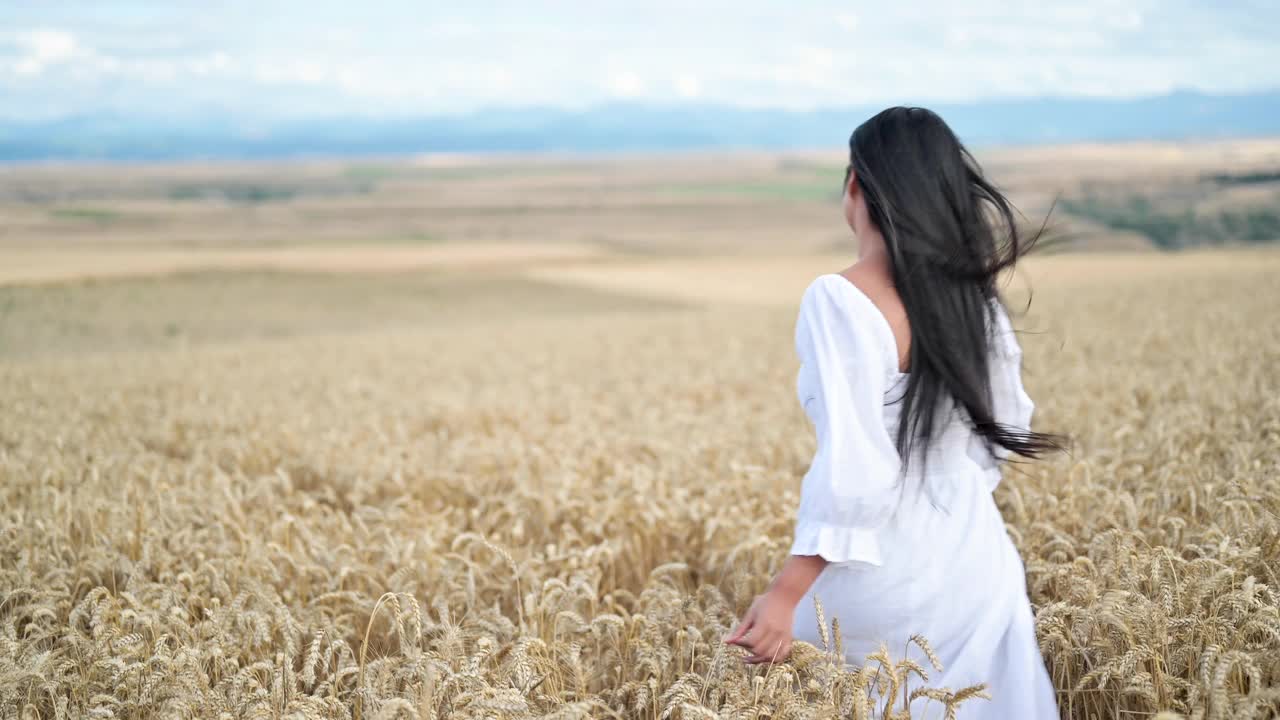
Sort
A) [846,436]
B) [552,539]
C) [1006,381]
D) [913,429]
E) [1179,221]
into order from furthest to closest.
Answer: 1. [1179,221]
2. [552,539]
3. [1006,381]
4. [913,429]
5. [846,436]

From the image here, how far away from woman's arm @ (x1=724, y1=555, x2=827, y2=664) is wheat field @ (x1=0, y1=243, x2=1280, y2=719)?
0.24 ft

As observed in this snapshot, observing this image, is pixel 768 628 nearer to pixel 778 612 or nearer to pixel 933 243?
pixel 778 612

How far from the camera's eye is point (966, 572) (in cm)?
270

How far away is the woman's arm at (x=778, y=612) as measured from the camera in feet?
8.20

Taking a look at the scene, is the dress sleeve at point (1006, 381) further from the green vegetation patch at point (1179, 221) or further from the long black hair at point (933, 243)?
the green vegetation patch at point (1179, 221)

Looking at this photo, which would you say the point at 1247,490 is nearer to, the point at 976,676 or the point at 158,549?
the point at 976,676

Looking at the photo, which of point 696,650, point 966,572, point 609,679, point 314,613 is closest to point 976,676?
point 966,572

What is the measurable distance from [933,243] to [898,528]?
32.3 inches

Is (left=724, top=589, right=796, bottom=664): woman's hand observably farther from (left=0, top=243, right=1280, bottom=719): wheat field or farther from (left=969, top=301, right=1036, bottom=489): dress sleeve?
(left=969, top=301, right=1036, bottom=489): dress sleeve

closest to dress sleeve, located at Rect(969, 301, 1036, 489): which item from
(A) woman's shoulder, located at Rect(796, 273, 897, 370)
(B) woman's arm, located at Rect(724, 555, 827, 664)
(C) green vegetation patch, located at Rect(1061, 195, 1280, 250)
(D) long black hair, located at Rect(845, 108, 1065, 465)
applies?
(D) long black hair, located at Rect(845, 108, 1065, 465)

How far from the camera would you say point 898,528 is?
2.68 meters

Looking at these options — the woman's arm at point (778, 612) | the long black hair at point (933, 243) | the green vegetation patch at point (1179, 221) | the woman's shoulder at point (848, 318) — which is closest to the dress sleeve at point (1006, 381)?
the long black hair at point (933, 243)

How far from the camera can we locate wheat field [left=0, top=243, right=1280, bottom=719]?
9.21ft

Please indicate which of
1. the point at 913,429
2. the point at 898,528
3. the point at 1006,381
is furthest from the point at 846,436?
the point at 1006,381
